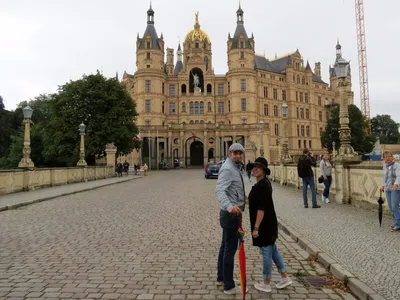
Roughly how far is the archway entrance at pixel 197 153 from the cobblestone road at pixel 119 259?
6832 cm

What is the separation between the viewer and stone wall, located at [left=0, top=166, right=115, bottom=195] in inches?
726

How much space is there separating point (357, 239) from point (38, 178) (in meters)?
19.5

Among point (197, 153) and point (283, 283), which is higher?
point (197, 153)

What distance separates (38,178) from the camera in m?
21.7

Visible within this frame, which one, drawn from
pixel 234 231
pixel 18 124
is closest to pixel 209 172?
pixel 234 231

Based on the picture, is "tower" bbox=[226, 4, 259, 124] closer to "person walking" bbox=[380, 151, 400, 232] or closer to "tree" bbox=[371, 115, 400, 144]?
"tree" bbox=[371, 115, 400, 144]

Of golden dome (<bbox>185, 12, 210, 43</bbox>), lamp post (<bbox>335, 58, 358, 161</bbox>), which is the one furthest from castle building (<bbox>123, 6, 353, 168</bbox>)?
lamp post (<bbox>335, 58, 358, 161</bbox>)

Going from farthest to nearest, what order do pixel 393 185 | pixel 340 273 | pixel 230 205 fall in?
pixel 393 185 → pixel 340 273 → pixel 230 205

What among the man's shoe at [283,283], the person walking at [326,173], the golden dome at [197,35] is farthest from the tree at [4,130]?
the man's shoe at [283,283]

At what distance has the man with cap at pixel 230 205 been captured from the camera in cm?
454

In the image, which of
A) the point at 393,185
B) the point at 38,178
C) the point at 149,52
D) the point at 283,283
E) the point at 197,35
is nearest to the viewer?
the point at 283,283

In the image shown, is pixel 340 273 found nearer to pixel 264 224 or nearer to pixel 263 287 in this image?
pixel 263 287

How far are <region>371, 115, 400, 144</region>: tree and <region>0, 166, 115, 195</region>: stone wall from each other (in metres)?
100

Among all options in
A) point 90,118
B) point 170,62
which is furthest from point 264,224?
point 170,62
